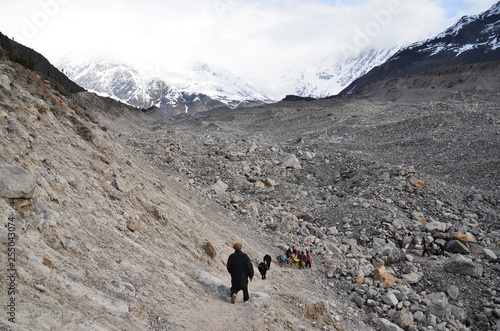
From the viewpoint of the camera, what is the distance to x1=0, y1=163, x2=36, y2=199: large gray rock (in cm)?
450

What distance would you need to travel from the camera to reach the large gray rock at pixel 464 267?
8.80 metres

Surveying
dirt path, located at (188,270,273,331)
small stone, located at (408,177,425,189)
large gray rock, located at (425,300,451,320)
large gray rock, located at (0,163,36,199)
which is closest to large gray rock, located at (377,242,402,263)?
large gray rock, located at (425,300,451,320)

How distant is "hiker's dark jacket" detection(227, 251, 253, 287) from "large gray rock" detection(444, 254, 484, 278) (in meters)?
6.30

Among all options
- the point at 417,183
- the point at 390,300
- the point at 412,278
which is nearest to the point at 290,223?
the point at 412,278

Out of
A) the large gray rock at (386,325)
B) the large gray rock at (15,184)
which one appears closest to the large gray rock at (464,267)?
the large gray rock at (386,325)

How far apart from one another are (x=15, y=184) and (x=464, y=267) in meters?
10.2

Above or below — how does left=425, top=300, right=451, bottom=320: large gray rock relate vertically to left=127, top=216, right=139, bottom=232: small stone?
above

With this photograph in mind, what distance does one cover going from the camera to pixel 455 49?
4589 inches

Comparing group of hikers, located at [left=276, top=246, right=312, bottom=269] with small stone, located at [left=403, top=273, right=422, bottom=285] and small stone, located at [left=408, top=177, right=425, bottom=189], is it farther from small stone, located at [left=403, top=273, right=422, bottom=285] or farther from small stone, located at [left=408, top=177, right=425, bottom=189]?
small stone, located at [left=408, top=177, right=425, bottom=189]

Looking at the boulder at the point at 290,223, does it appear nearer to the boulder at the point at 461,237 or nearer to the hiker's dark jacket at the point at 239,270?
the boulder at the point at 461,237

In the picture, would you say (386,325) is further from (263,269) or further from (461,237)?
(461,237)

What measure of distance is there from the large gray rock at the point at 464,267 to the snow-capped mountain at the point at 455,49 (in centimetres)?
11010

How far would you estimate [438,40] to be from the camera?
131 metres

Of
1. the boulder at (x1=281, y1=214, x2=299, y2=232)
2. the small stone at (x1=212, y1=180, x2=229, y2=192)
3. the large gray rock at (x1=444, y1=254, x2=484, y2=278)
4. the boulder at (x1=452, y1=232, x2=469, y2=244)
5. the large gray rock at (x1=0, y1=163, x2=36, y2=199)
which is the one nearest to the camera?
the large gray rock at (x1=0, y1=163, x2=36, y2=199)
